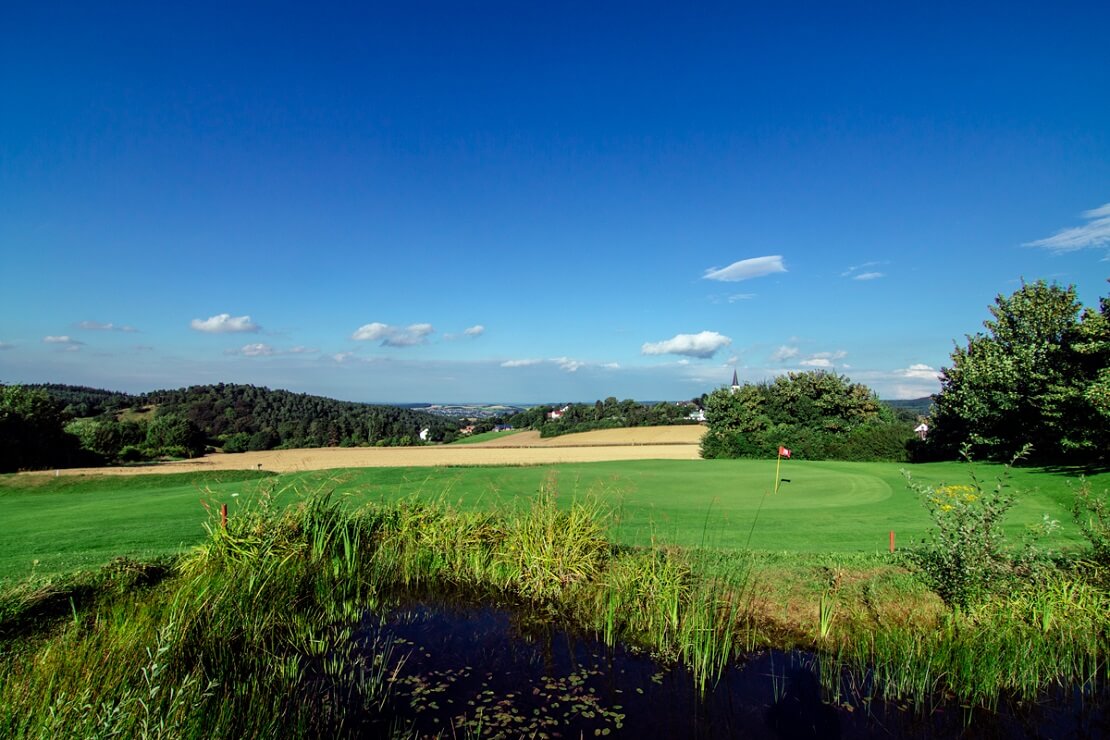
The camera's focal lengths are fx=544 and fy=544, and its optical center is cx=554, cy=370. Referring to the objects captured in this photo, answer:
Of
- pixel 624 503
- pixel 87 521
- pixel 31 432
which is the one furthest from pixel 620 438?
pixel 87 521

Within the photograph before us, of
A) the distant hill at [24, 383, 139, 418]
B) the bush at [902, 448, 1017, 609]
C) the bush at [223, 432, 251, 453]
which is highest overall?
the distant hill at [24, 383, 139, 418]

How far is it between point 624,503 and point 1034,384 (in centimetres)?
2080

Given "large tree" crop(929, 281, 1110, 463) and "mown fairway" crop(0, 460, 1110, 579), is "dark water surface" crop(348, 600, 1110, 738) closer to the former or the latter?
"mown fairway" crop(0, 460, 1110, 579)

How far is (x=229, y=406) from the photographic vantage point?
56.8m

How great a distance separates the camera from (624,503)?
554 inches

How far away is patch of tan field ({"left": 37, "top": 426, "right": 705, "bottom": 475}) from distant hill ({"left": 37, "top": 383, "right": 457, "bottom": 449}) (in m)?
5.42

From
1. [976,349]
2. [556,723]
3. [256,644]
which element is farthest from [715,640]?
[976,349]

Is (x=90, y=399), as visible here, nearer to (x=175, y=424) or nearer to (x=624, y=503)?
(x=175, y=424)

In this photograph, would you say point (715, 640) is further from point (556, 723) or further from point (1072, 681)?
point (1072, 681)

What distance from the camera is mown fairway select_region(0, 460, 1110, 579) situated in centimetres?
967

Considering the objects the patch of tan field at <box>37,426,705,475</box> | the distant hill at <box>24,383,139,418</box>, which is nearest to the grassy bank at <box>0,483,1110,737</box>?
the patch of tan field at <box>37,426,705,475</box>

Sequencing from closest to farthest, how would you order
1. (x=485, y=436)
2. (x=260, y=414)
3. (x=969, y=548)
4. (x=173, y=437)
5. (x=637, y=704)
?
1. (x=637, y=704)
2. (x=969, y=548)
3. (x=173, y=437)
4. (x=260, y=414)
5. (x=485, y=436)

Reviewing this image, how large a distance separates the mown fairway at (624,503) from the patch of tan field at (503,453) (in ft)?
31.2

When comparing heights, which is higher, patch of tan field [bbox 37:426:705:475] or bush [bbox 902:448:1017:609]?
bush [bbox 902:448:1017:609]
